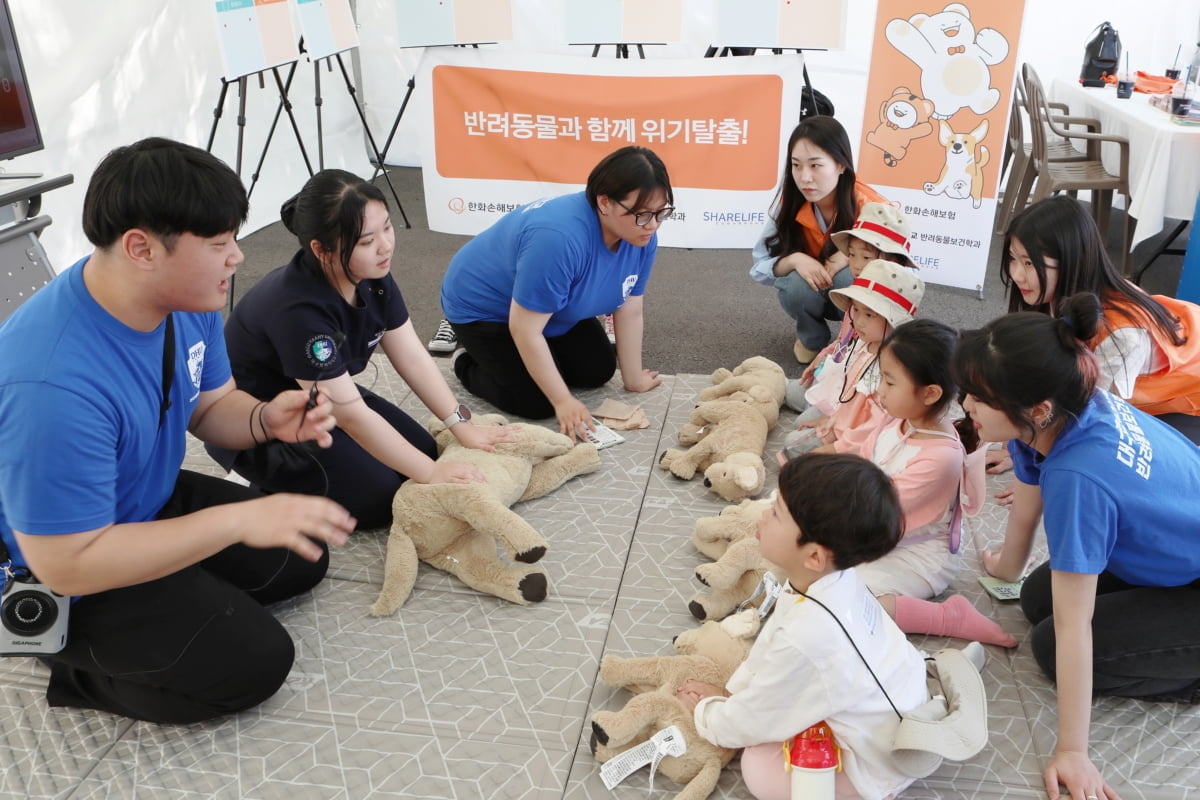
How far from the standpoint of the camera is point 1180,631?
1.45m

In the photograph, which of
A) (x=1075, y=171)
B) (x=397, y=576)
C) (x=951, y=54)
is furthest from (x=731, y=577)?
(x=1075, y=171)

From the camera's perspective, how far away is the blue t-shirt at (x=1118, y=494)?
1313 mm

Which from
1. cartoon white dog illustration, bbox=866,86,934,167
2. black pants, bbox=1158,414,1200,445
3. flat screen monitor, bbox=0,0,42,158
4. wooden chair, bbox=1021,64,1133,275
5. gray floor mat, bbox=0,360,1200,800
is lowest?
gray floor mat, bbox=0,360,1200,800

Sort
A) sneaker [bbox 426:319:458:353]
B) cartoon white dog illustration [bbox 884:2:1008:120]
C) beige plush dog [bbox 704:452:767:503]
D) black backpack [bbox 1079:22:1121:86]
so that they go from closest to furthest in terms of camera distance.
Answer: beige plush dog [bbox 704:452:767:503] < sneaker [bbox 426:319:458:353] < cartoon white dog illustration [bbox 884:2:1008:120] < black backpack [bbox 1079:22:1121:86]

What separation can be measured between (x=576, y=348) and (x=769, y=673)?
4.69ft

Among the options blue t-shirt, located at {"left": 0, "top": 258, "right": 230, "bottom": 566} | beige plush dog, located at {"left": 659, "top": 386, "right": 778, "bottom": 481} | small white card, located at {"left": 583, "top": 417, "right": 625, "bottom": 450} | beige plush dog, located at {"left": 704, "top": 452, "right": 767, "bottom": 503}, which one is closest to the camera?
blue t-shirt, located at {"left": 0, "top": 258, "right": 230, "bottom": 566}

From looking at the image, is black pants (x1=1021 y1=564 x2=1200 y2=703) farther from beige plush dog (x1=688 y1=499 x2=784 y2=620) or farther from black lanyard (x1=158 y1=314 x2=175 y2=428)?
black lanyard (x1=158 y1=314 x2=175 y2=428)

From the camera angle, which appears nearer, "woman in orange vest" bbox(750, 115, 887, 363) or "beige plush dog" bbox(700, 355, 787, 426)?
"beige plush dog" bbox(700, 355, 787, 426)

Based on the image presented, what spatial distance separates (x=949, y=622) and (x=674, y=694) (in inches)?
21.7

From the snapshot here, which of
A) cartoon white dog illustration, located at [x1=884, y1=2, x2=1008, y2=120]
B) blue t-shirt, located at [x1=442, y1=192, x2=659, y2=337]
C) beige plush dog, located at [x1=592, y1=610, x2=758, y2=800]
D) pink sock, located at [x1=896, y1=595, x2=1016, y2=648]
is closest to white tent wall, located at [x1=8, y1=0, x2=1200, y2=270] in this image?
cartoon white dog illustration, located at [x1=884, y1=2, x2=1008, y2=120]

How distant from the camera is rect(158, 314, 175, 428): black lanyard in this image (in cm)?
141

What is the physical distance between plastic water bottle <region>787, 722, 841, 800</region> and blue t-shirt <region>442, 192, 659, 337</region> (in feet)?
4.11

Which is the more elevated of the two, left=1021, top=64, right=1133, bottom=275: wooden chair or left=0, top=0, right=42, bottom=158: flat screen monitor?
left=0, top=0, right=42, bottom=158: flat screen monitor

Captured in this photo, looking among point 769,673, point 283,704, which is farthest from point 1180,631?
point 283,704
